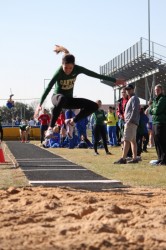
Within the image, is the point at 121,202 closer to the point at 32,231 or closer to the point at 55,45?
the point at 32,231

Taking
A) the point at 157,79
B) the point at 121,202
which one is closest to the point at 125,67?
the point at 157,79

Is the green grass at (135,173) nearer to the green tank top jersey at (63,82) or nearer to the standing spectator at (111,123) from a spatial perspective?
the green tank top jersey at (63,82)

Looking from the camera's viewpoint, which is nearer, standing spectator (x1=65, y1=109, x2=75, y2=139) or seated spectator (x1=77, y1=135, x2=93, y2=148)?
standing spectator (x1=65, y1=109, x2=75, y2=139)

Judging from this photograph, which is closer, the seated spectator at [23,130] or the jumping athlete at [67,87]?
the jumping athlete at [67,87]

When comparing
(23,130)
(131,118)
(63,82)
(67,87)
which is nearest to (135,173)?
(131,118)

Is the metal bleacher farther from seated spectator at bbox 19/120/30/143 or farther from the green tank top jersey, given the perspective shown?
the green tank top jersey

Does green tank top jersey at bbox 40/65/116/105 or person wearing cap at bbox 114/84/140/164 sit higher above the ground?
green tank top jersey at bbox 40/65/116/105

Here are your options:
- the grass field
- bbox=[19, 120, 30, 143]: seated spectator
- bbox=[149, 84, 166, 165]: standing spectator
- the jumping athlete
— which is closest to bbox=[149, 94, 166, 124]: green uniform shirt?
bbox=[149, 84, 166, 165]: standing spectator

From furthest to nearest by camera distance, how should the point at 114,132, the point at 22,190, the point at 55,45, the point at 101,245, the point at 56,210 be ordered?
the point at 114,132 → the point at 55,45 → the point at 22,190 → the point at 56,210 → the point at 101,245

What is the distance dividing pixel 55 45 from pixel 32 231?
535 cm

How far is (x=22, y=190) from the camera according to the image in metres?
8.20

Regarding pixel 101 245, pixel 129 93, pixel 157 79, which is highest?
pixel 157 79

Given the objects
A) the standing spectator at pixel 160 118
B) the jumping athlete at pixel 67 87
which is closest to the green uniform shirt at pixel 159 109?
the standing spectator at pixel 160 118

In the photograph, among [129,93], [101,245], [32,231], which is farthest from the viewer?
[129,93]
